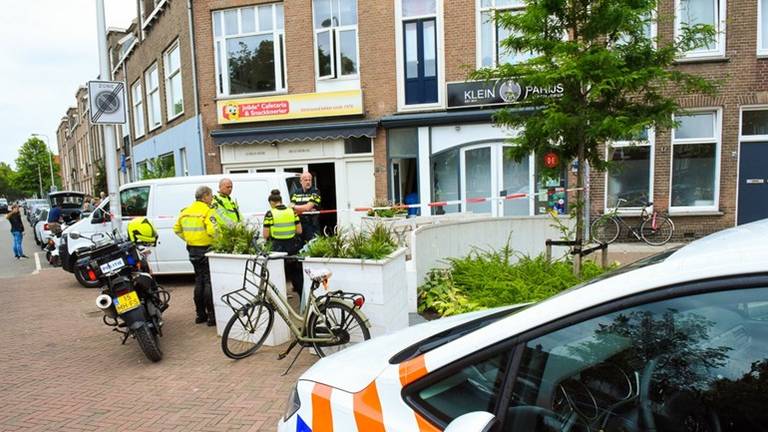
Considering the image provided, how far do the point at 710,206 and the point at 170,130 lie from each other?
58.8 ft

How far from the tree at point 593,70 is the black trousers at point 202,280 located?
160 inches

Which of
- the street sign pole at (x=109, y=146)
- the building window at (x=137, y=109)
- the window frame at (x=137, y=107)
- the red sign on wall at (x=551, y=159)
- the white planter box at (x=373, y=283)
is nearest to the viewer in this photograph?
the white planter box at (x=373, y=283)

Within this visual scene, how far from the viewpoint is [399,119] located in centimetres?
1298

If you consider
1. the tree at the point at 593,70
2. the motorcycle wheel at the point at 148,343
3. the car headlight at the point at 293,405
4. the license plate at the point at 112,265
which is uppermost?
the tree at the point at 593,70

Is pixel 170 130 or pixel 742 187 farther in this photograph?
pixel 170 130

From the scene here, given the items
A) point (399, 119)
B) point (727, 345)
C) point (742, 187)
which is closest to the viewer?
point (727, 345)

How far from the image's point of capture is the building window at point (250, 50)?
1409cm

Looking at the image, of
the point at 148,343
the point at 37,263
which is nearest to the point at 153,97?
the point at 37,263

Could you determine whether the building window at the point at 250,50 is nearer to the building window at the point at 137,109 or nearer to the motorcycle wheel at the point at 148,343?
the building window at the point at 137,109

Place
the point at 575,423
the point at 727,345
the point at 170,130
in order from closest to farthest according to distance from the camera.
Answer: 1. the point at 727,345
2. the point at 575,423
3. the point at 170,130

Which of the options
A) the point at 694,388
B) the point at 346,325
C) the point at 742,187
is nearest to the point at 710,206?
the point at 742,187

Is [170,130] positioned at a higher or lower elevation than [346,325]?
higher

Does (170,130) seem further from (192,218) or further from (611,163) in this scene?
(611,163)

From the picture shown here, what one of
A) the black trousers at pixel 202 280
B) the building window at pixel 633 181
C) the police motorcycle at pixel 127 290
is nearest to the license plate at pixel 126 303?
the police motorcycle at pixel 127 290
